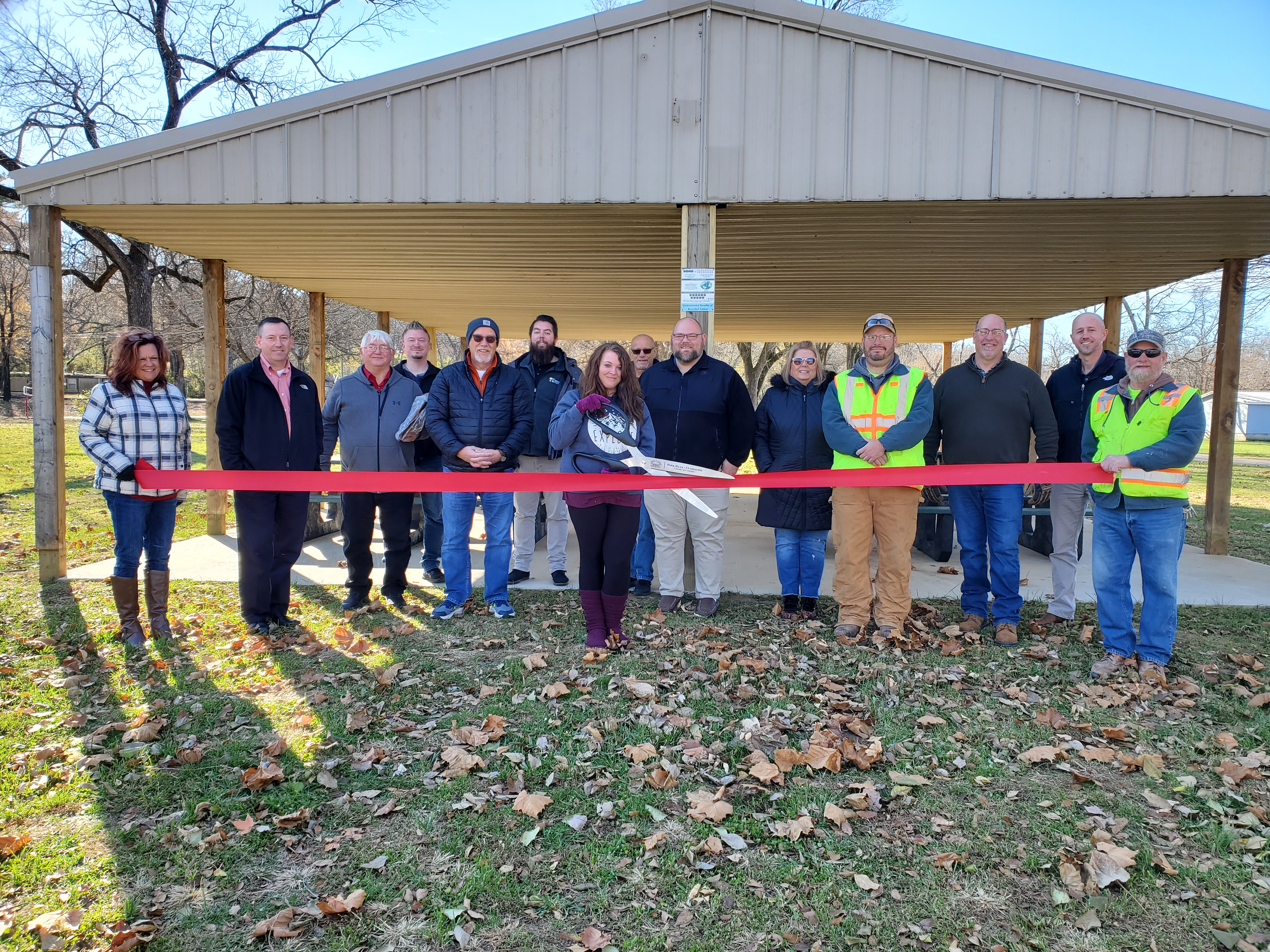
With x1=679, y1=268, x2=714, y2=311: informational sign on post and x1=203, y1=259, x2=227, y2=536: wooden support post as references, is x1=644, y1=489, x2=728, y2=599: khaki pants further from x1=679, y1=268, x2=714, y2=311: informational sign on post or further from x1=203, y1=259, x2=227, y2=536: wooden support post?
x1=203, y1=259, x2=227, y2=536: wooden support post

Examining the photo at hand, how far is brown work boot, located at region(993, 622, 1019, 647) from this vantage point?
5.08m

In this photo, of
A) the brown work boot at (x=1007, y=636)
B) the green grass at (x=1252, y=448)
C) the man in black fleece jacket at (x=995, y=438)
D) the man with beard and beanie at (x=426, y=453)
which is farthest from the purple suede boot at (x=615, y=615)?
the green grass at (x=1252, y=448)

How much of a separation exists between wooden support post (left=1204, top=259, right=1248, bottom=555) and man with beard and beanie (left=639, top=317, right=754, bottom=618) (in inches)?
233

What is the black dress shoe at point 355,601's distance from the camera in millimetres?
5770

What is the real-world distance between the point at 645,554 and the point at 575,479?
1.95m

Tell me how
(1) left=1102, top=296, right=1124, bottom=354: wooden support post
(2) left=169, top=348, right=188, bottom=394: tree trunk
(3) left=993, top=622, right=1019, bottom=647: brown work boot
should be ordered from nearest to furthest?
(3) left=993, top=622, right=1019, bottom=647: brown work boot → (1) left=1102, top=296, right=1124, bottom=354: wooden support post → (2) left=169, top=348, right=188, bottom=394: tree trunk

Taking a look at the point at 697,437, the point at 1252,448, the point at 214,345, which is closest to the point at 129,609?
the point at 697,437

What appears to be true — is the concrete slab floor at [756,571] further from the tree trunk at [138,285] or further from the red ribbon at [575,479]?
the tree trunk at [138,285]

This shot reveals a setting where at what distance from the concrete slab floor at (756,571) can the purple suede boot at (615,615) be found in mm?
1482

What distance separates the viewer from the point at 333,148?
239 inches

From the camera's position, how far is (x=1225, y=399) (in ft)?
27.0

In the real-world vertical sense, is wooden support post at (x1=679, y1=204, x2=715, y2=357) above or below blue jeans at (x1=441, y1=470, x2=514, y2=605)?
above

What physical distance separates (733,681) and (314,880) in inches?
95.4

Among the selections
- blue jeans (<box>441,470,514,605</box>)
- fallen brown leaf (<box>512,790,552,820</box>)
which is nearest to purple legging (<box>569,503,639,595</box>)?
blue jeans (<box>441,470,514,605</box>)
